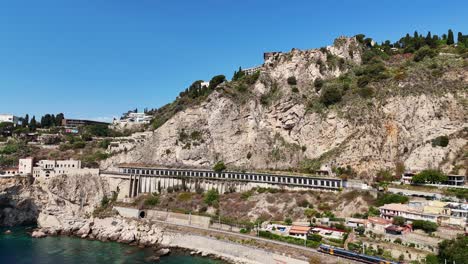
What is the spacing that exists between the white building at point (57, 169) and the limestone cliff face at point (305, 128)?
9.14 meters

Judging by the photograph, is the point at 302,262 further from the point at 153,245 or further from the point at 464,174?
the point at 464,174

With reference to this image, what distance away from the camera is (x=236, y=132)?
220 feet

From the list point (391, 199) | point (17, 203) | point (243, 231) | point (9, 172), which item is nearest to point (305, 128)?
point (391, 199)

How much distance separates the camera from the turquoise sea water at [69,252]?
38875mm

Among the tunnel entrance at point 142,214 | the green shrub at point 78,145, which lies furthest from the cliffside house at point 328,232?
the green shrub at point 78,145

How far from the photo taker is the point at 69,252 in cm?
4209

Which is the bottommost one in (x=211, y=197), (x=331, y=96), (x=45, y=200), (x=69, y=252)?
(x=69, y=252)

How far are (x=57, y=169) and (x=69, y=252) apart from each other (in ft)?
74.3

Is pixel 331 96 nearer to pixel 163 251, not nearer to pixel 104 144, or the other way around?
pixel 163 251

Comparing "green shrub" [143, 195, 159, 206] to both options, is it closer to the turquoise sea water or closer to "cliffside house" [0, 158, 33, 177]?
the turquoise sea water

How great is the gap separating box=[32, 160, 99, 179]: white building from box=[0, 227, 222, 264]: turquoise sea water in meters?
12.4

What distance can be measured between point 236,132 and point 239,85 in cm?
1170

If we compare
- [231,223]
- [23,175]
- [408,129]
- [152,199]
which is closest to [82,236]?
[152,199]

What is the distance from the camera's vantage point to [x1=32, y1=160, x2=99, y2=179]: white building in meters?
59.4
